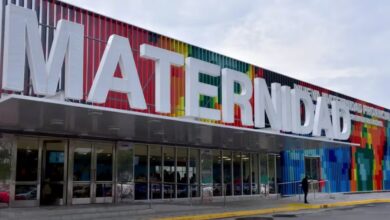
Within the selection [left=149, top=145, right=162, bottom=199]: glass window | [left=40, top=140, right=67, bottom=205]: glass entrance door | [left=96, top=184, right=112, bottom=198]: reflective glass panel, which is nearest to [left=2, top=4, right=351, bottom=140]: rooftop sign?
[left=149, top=145, right=162, bottom=199]: glass window

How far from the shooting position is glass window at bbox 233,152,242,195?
2898cm

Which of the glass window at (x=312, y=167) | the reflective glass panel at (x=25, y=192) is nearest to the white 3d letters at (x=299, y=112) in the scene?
the glass window at (x=312, y=167)

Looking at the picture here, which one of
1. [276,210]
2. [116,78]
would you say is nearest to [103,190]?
[116,78]

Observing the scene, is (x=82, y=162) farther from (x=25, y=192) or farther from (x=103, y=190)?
(x=25, y=192)

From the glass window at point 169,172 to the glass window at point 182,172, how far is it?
0.35 metres

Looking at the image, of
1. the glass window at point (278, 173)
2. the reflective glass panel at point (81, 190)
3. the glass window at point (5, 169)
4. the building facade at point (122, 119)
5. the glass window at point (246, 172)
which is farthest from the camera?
the glass window at point (278, 173)

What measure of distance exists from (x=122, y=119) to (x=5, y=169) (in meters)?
4.80

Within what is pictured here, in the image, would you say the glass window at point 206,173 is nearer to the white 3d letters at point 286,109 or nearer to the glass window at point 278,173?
the white 3d letters at point 286,109

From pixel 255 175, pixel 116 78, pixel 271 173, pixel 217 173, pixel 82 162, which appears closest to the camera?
pixel 116 78

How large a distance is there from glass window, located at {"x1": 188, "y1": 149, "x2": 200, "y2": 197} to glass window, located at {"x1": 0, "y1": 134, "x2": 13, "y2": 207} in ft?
33.0

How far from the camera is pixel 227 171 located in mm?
28422

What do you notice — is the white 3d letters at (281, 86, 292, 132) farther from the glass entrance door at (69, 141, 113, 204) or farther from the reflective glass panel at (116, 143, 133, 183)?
the glass entrance door at (69, 141, 113, 204)

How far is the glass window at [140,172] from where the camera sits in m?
23.1

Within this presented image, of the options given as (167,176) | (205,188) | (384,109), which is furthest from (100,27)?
(384,109)
